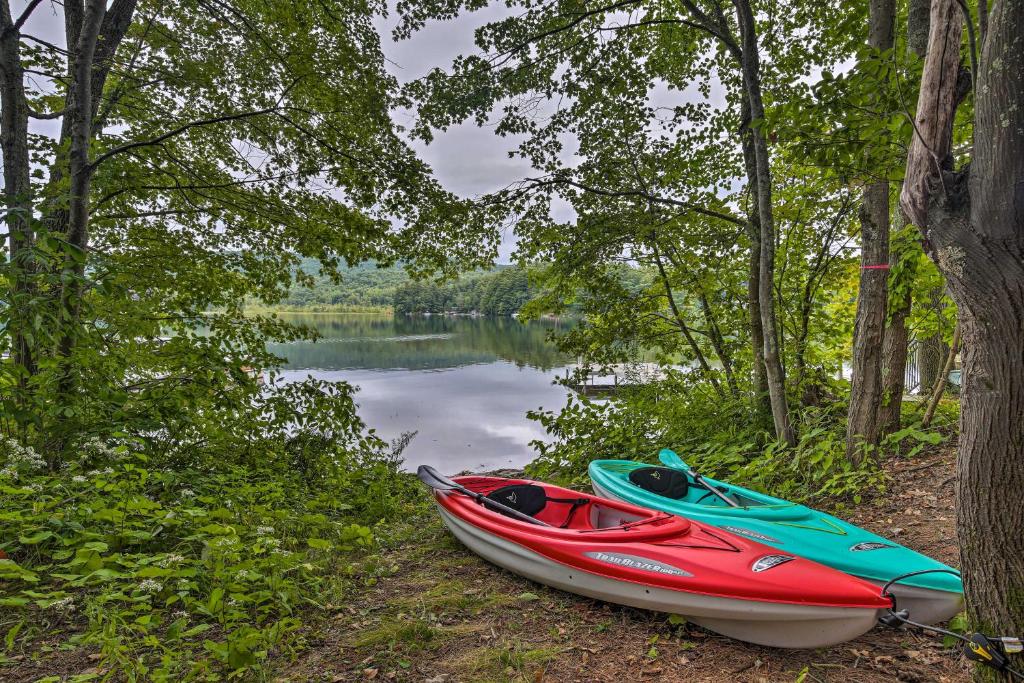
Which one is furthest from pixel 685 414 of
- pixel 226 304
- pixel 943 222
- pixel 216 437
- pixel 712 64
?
pixel 226 304

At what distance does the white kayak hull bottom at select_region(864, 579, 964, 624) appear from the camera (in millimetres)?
2652

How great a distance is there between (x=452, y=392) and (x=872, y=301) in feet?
55.4

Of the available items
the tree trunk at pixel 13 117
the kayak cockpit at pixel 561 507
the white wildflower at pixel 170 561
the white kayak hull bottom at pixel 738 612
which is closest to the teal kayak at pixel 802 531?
the kayak cockpit at pixel 561 507

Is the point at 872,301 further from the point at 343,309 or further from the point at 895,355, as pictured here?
the point at 343,309

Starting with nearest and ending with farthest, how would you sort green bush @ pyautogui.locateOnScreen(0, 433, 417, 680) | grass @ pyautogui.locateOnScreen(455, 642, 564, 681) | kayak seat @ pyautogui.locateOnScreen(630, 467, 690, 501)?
green bush @ pyautogui.locateOnScreen(0, 433, 417, 680)
grass @ pyautogui.locateOnScreen(455, 642, 564, 681)
kayak seat @ pyautogui.locateOnScreen(630, 467, 690, 501)

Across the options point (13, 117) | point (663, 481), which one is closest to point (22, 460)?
point (13, 117)

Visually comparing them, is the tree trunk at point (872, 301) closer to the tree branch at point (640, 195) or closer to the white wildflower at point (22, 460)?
the tree branch at point (640, 195)

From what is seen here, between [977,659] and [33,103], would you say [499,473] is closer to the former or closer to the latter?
[977,659]

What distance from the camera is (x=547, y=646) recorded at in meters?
2.70

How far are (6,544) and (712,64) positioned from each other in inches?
349

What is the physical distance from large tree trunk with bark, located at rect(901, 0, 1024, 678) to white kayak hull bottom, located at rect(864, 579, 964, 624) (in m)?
1.05

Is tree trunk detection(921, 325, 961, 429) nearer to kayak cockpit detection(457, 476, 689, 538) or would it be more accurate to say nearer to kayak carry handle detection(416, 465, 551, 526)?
kayak cockpit detection(457, 476, 689, 538)

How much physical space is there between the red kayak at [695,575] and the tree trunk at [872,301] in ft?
8.94

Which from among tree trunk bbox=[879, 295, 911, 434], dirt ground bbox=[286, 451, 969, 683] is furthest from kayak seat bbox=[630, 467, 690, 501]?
tree trunk bbox=[879, 295, 911, 434]
